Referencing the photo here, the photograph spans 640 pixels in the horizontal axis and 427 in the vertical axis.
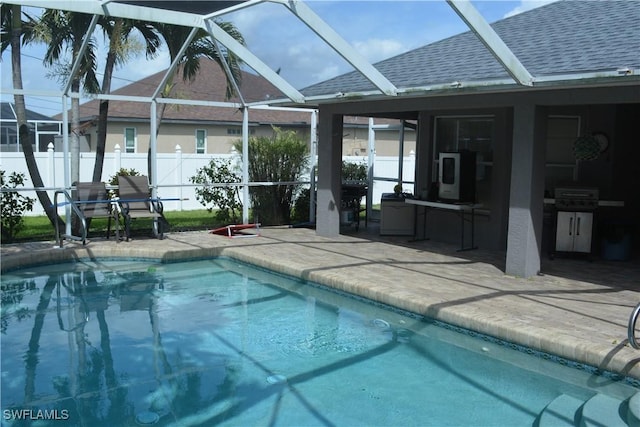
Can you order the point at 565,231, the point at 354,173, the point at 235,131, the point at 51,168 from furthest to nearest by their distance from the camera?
Result: the point at 235,131
the point at 51,168
the point at 354,173
the point at 565,231

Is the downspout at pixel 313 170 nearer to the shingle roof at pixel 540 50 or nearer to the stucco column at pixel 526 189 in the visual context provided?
the shingle roof at pixel 540 50

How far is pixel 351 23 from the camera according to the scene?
940cm

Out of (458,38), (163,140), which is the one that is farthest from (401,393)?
(163,140)

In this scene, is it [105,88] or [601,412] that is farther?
[105,88]

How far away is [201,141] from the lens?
989 inches

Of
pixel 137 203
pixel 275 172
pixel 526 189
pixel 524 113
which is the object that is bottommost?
pixel 137 203

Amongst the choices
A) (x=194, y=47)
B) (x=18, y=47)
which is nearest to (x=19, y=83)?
(x=18, y=47)

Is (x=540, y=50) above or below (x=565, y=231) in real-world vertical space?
above

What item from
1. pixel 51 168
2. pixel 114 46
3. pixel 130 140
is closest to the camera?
pixel 114 46

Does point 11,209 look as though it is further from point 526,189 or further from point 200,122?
point 200,122

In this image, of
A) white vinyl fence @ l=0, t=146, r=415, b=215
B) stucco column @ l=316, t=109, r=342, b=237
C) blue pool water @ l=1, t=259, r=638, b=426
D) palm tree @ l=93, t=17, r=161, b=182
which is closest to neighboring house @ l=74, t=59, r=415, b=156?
white vinyl fence @ l=0, t=146, r=415, b=215

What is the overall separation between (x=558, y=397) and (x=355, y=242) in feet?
20.8

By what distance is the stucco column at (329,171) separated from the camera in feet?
37.9

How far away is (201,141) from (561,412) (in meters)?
22.0
